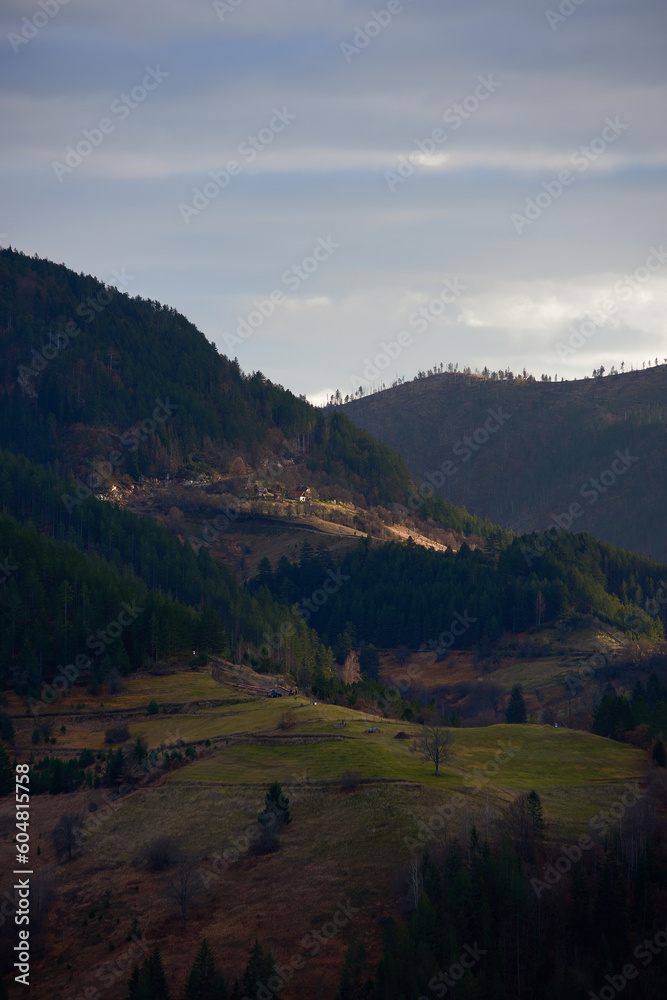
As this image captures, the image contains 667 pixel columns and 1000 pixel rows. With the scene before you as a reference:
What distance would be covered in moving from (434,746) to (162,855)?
81.6ft

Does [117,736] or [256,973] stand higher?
[117,736]

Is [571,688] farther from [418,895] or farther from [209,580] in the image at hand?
[418,895]

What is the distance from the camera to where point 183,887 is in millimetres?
74188

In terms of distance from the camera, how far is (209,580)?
18638cm

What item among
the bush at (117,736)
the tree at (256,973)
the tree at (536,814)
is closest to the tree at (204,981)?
the tree at (256,973)

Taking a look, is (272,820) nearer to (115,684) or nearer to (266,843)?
(266,843)

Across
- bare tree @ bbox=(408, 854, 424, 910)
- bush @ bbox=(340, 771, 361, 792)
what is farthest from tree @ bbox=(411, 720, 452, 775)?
bare tree @ bbox=(408, 854, 424, 910)

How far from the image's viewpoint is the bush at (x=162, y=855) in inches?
3140

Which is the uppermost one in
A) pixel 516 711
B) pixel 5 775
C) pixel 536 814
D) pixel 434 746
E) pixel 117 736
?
pixel 434 746

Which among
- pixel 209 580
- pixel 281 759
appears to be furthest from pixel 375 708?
pixel 209 580

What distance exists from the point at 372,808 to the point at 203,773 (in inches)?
767

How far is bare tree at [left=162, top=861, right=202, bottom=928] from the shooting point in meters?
73.3

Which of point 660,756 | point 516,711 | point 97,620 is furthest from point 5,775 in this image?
point 516,711

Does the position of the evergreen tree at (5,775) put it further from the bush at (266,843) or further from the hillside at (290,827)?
the bush at (266,843)
